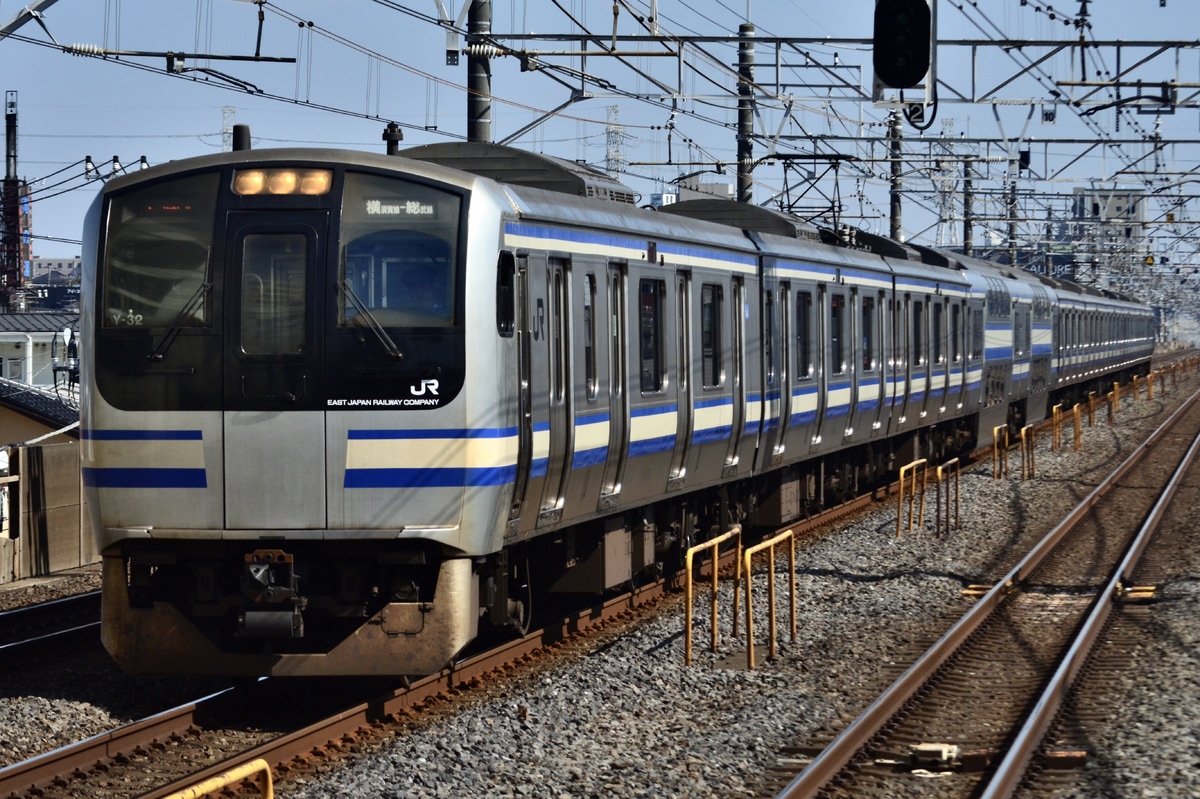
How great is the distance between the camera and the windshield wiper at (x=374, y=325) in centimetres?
865

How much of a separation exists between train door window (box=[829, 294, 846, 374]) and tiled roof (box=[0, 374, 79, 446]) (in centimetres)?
1224

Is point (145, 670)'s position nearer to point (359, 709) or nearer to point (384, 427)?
point (359, 709)

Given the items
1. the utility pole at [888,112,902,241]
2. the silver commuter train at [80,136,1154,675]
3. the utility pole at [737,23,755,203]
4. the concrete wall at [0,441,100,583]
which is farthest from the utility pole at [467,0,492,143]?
the utility pole at [888,112,902,241]

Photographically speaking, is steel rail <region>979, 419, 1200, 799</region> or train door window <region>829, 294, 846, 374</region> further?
train door window <region>829, 294, 846, 374</region>

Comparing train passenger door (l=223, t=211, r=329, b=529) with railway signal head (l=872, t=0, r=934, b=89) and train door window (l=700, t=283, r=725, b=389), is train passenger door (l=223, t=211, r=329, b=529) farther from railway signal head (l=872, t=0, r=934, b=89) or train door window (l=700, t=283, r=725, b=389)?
railway signal head (l=872, t=0, r=934, b=89)

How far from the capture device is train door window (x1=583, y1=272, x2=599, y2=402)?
10.6 metres

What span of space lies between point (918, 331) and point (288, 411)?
1419cm

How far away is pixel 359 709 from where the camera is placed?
28.7ft

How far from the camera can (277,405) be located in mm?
8664

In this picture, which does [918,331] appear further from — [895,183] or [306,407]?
[306,407]

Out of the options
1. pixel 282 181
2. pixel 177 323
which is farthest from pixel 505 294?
pixel 177 323

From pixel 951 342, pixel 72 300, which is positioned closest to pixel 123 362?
pixel 951 342

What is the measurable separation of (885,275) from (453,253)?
466 inches

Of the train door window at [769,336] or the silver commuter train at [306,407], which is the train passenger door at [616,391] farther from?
the train door window at [769,336]
